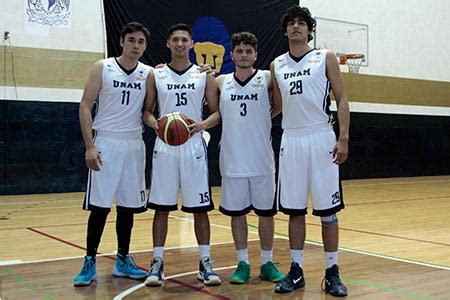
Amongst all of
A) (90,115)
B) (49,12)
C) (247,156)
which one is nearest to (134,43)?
(90,115)

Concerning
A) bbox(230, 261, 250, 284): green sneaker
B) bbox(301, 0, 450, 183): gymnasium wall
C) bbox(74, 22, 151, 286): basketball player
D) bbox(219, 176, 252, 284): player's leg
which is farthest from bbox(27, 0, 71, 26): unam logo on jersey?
bbox(230, 261, 250, 284): green sneaker

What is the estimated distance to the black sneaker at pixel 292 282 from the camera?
371 cm

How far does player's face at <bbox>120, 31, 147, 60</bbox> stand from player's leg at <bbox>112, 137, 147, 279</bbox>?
64 cm

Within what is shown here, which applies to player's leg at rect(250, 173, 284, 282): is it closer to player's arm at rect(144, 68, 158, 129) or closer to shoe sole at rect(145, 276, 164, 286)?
shoe sole at rect(145, 276, 164, 286)

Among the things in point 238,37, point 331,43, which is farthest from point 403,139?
point 238,37

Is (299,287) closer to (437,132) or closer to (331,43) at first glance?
(331,43)

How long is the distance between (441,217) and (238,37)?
190 inches

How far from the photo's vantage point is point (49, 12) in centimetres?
1006

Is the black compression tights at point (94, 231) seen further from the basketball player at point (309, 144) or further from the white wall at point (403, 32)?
the white wall at point (403, 32)

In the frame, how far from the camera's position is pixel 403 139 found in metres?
14.6

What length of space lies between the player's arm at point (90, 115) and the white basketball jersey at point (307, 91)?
1378 mm

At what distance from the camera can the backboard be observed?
1328cm

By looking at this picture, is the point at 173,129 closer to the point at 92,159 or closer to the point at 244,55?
the point at 92,159

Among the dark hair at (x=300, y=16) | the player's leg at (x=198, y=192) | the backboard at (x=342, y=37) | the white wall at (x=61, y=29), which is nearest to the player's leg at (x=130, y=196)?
the player's leg at (x=198, y=192)
